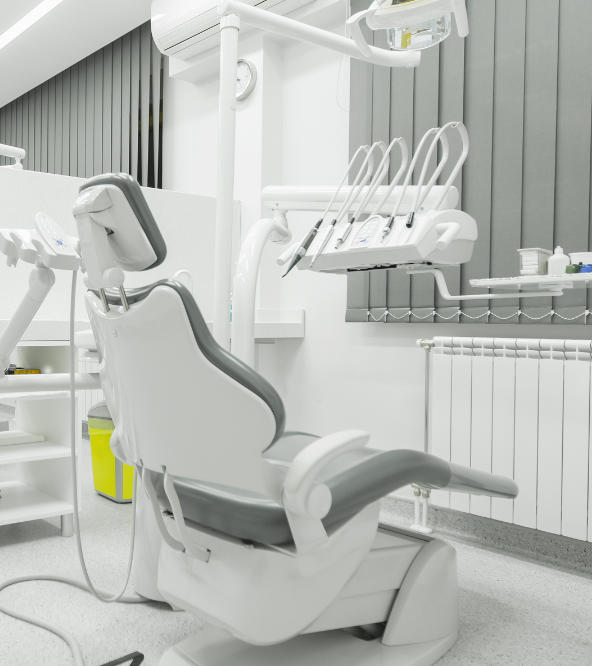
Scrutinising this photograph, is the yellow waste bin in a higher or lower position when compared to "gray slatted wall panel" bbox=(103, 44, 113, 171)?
lower

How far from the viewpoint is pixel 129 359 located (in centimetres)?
127

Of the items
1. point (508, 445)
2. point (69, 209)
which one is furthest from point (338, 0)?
point (508, 445)

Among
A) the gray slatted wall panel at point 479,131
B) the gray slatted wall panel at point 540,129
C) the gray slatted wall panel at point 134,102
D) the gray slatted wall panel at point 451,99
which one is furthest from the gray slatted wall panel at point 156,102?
the gray slatted wall panel at point 540,129

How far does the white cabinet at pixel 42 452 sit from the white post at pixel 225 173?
968mm

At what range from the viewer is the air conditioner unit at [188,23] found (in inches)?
133

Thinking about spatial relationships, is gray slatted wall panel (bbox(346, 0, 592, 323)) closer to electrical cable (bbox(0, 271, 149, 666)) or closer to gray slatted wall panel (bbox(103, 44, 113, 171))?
electrical cable (bbox(0, 271, 149, 666))

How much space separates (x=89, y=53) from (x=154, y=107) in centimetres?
98

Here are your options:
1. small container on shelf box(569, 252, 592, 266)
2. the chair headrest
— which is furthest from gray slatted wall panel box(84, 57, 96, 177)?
the chair headrest

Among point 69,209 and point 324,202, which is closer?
point 324,202

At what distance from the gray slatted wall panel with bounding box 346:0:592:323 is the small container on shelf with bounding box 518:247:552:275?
0.88 feet

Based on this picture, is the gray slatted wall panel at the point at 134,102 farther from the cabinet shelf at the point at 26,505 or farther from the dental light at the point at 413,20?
the dental light at the point at 413,20

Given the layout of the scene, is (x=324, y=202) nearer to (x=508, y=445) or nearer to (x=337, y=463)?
(x=337, y=463)

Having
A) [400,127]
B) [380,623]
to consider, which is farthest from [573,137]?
[380,623]

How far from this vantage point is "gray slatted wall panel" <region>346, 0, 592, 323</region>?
233cm
